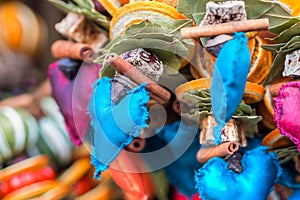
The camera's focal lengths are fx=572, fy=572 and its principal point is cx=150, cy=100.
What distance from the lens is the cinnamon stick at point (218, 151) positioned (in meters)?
0.54

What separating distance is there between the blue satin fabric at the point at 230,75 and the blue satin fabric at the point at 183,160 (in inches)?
5.2

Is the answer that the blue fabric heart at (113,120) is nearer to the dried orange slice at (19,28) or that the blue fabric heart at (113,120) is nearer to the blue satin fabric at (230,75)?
the blue satin fabric at (230,75)

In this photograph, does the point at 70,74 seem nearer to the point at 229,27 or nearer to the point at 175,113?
the point at 175,113

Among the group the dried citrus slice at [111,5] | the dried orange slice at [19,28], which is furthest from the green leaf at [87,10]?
the dried orange slice at [19,28]

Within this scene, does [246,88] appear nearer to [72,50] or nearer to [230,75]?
[230,75]

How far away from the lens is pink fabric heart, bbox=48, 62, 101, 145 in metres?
0.65

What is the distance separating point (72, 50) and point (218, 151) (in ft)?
0.73

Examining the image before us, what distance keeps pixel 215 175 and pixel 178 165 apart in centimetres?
13

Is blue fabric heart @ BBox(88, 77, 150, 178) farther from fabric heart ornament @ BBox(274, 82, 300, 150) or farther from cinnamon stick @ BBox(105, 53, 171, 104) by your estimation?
fabric heart ornament @ BBox(274, 82, 300, 150)

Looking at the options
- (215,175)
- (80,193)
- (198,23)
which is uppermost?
(198,23)

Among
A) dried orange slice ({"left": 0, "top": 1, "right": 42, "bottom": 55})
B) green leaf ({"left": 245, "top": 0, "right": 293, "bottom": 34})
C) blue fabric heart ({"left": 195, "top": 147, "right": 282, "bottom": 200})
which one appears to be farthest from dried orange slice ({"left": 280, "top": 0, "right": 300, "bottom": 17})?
dried orange slice ({"left": 0, "top": 1, "right": 42, "bottom": 55})

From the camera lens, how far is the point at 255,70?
572 mm

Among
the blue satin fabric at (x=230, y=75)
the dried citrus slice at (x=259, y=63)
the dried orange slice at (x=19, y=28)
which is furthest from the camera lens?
the dried orange slice at (x=19, y=28)

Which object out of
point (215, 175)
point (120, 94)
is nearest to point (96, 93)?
point (120, 94)
